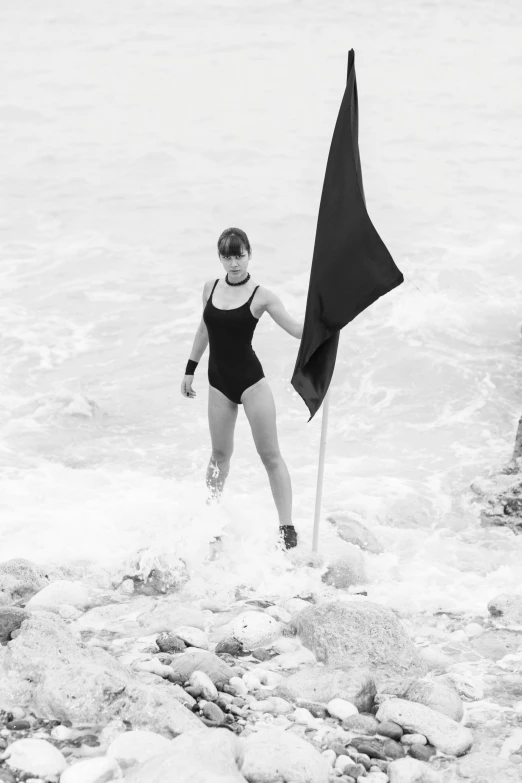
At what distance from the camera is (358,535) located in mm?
7109

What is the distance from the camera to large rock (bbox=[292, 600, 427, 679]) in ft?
15.5

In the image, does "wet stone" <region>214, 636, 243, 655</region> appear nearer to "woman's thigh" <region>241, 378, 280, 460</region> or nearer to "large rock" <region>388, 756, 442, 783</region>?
"large rock" <region>388, 756, 442, 783</region>

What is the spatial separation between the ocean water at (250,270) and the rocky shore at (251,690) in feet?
2.47

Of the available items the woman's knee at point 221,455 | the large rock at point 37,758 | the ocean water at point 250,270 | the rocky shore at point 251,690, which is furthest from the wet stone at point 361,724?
the woman's knee at point 221,455

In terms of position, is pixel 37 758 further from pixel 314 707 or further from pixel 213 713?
pixel 314 707

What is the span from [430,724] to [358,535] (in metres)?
3.16

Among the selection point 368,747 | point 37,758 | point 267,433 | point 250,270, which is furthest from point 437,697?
point 250,270

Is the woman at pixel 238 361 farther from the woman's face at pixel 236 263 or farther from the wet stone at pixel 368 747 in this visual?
the wet stone at pixel 368 747

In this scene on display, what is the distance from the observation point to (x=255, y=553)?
6625 millimetres

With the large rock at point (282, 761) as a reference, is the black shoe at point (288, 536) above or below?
above

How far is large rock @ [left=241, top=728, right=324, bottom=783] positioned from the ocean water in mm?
2464

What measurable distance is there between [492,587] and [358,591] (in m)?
0.96

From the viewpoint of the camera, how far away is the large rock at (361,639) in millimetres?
4719

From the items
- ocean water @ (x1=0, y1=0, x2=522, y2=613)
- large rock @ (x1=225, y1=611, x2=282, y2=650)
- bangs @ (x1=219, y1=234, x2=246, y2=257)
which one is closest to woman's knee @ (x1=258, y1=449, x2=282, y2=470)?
ocean water @ (x1=0, y1=0, x2=522, y2=613)
